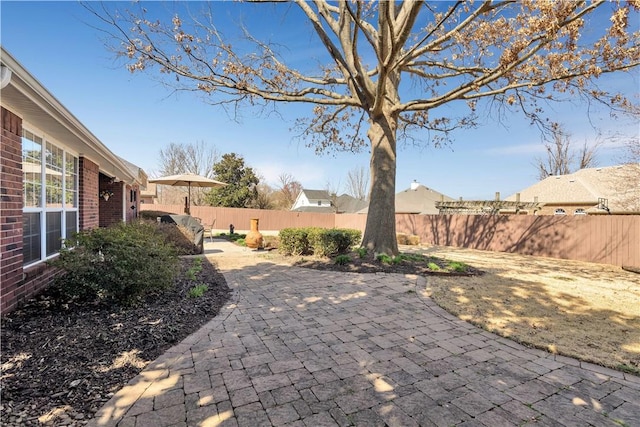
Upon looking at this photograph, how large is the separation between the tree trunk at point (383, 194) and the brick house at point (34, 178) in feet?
18.7

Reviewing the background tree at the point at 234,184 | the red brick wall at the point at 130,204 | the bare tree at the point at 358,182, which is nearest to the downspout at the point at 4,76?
the red brick wall at the point at 130,204

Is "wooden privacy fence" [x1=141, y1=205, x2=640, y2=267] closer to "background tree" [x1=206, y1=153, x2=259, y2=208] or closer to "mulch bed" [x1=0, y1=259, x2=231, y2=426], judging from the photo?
"mulch bed" [x1=0, y1=259, x2=231, y2=426]

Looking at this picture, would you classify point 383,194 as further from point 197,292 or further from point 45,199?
point 45,199

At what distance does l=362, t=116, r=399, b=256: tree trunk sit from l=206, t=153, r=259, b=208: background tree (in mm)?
19876

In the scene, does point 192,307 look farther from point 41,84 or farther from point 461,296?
point 461,296

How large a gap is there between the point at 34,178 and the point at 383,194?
21.1ft

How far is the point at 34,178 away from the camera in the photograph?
4.25 metres

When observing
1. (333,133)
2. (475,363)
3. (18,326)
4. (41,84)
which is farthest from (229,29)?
(475,363)

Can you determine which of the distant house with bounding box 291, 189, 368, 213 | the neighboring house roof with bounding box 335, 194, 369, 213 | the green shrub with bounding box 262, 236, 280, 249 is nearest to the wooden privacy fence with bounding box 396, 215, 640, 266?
the green shrub with bounding box 262, 236, 280, 249

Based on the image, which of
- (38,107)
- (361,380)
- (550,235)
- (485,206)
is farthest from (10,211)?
(485,206)

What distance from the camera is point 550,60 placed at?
6.16m

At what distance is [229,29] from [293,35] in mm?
1669

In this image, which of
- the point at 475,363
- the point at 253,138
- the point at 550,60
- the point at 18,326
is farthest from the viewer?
the point at 253,138

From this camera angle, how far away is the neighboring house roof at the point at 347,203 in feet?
132
